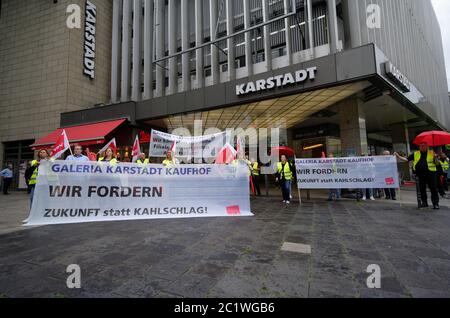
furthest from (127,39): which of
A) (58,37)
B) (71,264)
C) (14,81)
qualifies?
(71,264)

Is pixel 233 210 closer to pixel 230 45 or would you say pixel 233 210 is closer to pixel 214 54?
pixel 230 45

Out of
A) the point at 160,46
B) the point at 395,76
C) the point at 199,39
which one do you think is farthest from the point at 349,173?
the point at 160,46

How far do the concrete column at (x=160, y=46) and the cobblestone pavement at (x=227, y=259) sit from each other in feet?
39.4

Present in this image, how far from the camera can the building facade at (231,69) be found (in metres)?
10.7

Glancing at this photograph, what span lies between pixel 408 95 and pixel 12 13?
1156 inches

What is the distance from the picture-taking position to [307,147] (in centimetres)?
1941

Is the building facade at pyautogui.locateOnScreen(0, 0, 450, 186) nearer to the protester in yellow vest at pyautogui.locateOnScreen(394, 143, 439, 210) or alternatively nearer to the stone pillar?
the stone pillar

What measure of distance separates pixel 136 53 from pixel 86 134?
6893 mm

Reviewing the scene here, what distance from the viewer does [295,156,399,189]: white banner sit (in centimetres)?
806

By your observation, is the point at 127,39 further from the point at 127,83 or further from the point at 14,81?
the point at 14,81

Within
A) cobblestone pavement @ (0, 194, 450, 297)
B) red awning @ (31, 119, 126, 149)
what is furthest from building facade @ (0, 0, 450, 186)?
cobblestone pavement @ (0, 194, 450, 297)

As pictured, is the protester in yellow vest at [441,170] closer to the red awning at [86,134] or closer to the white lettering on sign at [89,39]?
the red awning at [86,134]

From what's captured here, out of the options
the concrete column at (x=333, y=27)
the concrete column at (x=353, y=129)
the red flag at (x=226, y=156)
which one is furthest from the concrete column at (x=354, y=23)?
the red flag at (x=226, y=156)

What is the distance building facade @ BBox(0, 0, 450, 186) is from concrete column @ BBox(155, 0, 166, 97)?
7 centimetres
